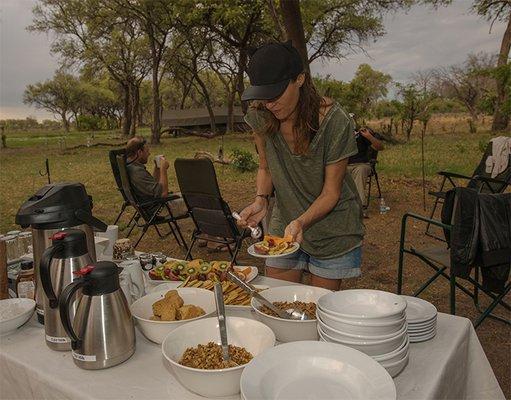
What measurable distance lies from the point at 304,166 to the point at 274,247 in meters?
0.50

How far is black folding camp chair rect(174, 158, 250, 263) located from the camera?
437 cm

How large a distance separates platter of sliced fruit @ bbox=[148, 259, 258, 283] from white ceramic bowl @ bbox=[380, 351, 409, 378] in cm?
86

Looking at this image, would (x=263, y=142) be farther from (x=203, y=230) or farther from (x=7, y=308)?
(x=203, y=230)

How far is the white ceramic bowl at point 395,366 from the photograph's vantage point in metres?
1.17

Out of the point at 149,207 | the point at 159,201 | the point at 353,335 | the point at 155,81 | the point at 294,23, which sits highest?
the point at 155,81

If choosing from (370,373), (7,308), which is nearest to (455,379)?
(370,373)

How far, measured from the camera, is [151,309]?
1621mm

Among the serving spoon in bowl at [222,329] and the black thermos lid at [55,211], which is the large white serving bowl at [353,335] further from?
the black thermos lid at [55,211]

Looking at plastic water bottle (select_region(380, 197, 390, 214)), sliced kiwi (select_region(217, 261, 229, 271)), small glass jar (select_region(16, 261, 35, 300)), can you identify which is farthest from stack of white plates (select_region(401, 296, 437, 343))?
plastic water bottle (select_region(380, 197, 390, 214))

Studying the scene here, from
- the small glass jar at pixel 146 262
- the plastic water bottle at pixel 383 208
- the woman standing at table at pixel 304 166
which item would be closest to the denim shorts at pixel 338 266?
the woman standing at table at pixel 304 166

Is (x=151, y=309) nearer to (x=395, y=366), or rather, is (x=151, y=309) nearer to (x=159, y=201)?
(x=395, y=366)

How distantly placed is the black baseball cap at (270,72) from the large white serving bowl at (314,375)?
1085mm

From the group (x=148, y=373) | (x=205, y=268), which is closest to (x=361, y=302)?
(x=148, y=373)

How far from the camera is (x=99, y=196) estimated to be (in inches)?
388
